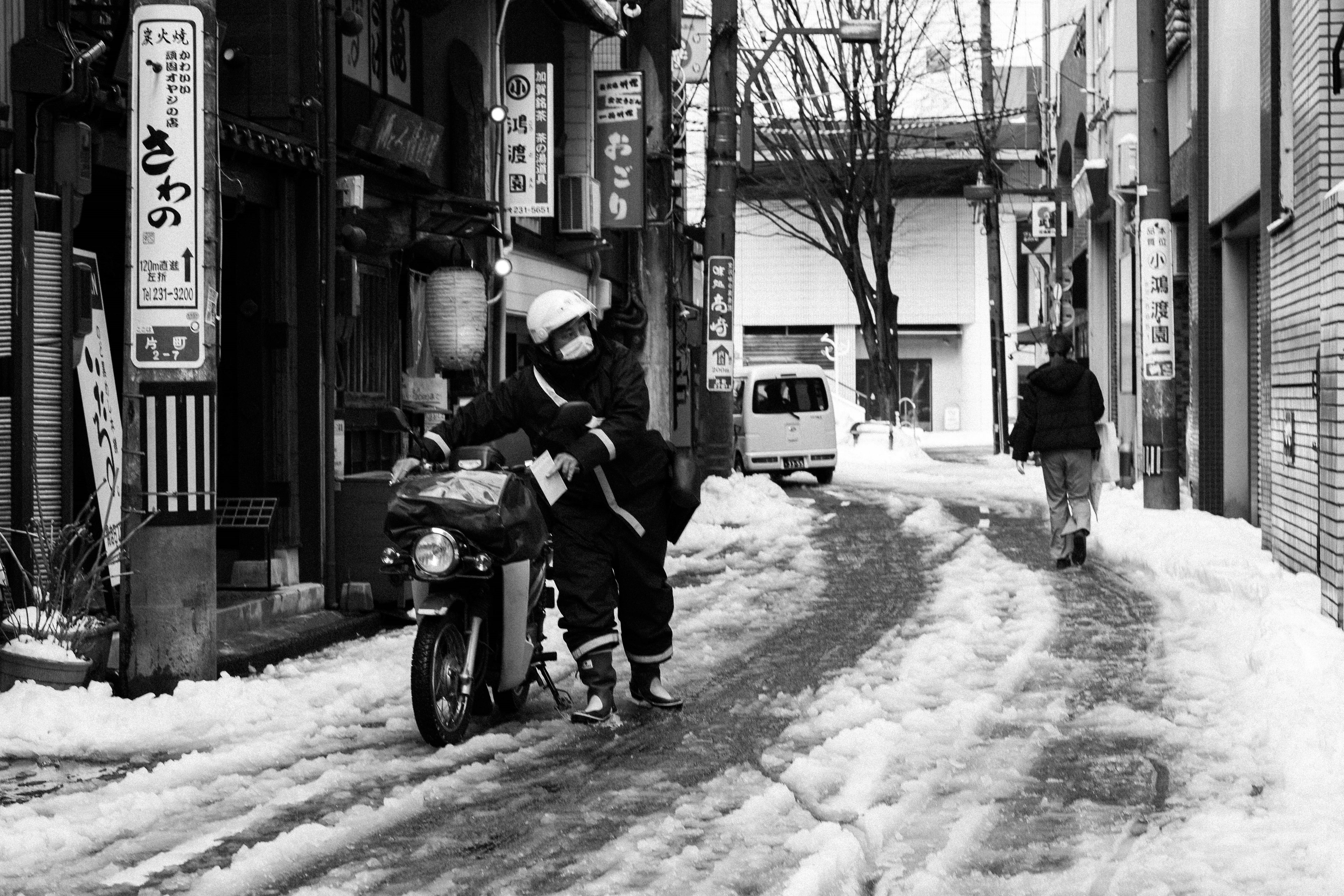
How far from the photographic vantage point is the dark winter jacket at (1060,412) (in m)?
14.3

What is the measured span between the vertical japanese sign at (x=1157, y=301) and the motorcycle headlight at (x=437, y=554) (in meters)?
12.4

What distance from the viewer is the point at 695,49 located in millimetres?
31078

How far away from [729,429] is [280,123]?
1209 centimetres

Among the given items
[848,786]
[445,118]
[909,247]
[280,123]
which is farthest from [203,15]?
[909,247]

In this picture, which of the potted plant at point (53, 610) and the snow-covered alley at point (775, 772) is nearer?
the snow-covered alley at point (775, 772)

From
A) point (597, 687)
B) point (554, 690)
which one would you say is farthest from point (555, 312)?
point (554, 690)

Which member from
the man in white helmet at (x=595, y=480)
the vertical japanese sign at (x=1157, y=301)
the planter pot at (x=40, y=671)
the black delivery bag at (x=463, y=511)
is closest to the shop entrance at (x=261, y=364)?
the planter pot at (x=40, y=671)

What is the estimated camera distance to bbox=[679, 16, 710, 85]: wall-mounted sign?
98.5 feet

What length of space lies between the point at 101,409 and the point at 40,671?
2216 millimetres

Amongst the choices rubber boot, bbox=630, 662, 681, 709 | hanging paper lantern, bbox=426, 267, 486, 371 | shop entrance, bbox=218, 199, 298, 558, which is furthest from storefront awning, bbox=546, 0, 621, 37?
rubber boot, bbox=630, 662, 681, 709

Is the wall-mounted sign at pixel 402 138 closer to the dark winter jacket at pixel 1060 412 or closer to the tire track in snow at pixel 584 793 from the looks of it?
the tire track in snow at pixel 584 793

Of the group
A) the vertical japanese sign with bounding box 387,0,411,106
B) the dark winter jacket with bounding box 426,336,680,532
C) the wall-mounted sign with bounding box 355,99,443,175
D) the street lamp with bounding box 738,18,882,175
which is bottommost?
the dark winter jacket with bounding box 426,336,680,532

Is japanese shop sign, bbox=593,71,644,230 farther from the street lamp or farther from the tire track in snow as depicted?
the tire track in snow

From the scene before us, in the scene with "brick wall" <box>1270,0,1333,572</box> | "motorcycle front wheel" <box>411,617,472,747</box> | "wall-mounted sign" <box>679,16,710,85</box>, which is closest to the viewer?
"motorcycle front wheel" <box>411,617,472,747</box>
